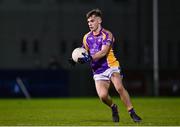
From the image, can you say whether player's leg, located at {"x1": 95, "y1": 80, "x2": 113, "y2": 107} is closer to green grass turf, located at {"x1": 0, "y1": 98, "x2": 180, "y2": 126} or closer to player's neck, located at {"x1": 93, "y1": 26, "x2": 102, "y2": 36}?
green grass turf, located at {"x1": 0, "y1": 98, "x2": 180, "y2": 126}

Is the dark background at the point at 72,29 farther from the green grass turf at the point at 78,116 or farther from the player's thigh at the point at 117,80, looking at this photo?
the player's thigh at the point at 117,80

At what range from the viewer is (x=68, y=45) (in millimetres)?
53781

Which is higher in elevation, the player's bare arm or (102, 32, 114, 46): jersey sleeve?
(102, 32, 114, 46): jersey sleeve

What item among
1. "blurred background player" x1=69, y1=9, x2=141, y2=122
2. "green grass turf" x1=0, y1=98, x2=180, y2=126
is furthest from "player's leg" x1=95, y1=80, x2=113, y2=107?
"green grass turf" x1=0, y1=98, x2=180, y2=126

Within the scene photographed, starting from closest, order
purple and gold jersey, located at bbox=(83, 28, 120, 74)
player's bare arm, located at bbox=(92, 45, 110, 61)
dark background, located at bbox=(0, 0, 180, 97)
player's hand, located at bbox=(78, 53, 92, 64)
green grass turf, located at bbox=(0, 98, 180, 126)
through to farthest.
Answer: green grass turf, located at bbox=(0, 98, 180, 126), player's hand, located at bbox=(78, 53, 92, 64), player's bare arm, located at bbox=(92, 45, 110, 61), purple and gold jersey, located at bbox=(83, 28, 120, 74), dark background, located at bbox=(0, 0, 180, 97)

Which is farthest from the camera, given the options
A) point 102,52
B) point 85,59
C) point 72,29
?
point 72,29

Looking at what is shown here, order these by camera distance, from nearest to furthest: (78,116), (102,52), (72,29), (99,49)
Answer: (102,52), (99,49), (78,116), (72,29)

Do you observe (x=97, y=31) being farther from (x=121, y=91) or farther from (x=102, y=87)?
(x=121, y=91)

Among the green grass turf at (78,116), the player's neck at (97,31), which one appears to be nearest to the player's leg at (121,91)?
the green grass turf at (78,116)

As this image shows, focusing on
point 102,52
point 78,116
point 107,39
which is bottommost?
point 78,116

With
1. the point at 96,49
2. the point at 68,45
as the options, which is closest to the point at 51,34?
the point at 68,45

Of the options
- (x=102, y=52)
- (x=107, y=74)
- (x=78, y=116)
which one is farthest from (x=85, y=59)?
(x=78, y=116)

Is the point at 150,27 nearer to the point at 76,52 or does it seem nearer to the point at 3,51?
the point at 3,51

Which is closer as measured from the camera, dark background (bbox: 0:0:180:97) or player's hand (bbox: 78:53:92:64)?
player's hand (bbox: 78:53:92:64)
